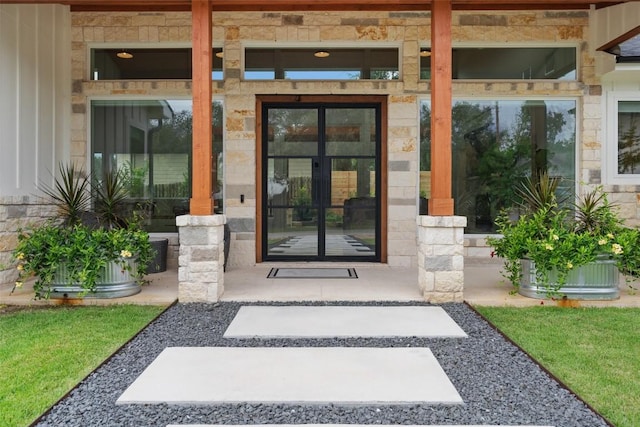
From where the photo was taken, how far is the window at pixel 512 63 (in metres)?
6.86

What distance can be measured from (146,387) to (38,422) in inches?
21.4

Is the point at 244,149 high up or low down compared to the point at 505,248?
up

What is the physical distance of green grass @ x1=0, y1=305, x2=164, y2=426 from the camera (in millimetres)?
2531

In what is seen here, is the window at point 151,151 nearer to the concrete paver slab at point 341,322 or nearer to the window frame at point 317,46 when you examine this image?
the window frame at point 317,46

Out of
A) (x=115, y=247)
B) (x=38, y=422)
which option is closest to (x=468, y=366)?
(x=38, y=422)

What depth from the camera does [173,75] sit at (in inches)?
270

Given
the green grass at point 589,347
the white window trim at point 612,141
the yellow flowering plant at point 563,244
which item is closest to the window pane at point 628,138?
the white window trim at point 612,141

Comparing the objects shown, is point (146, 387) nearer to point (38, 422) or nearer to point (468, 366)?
point (38, 422)

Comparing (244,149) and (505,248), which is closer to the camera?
(505,248)

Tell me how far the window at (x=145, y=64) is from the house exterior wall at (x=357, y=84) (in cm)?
12

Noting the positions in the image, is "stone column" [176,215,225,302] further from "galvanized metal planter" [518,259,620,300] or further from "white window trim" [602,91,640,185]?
"white window trim" [602,91,640,185]

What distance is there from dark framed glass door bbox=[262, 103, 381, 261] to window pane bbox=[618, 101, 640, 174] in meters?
3.49

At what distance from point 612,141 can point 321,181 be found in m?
4.23

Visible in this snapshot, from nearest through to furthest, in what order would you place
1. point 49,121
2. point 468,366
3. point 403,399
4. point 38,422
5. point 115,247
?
point 38,422 → point 403,399 → point 468,366 → point 115,247 → point 49,121
